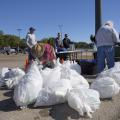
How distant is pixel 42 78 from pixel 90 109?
1.40 metres

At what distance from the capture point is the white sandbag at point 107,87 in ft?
23.0

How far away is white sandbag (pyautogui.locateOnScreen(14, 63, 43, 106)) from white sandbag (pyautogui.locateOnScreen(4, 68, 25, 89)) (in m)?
1.31

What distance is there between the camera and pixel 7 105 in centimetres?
693

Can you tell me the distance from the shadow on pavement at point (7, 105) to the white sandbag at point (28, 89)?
0.22 metres

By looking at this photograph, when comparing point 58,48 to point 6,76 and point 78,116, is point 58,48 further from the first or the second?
point 78,116

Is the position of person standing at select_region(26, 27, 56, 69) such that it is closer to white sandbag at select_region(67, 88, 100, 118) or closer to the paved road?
the paved road

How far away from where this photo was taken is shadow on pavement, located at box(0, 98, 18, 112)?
21.9 ft

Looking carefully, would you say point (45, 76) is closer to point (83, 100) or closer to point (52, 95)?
point (52, 95)

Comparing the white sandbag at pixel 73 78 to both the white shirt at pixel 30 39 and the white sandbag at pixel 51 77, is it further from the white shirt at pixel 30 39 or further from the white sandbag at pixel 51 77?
the white shirt at pixel 30 39

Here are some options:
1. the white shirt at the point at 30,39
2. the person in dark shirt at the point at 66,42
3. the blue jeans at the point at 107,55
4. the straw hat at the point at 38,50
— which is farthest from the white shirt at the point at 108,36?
the person in dark shirt at the point at 66,42

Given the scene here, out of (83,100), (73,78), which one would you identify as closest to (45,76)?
(73,78)

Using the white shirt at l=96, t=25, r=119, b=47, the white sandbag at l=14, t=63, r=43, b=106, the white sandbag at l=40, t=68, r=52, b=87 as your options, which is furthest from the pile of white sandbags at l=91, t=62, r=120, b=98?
the white shirt at l=96, t=25, r=119, b=47

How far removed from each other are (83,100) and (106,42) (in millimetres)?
3574

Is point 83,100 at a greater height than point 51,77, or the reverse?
point 51,77
